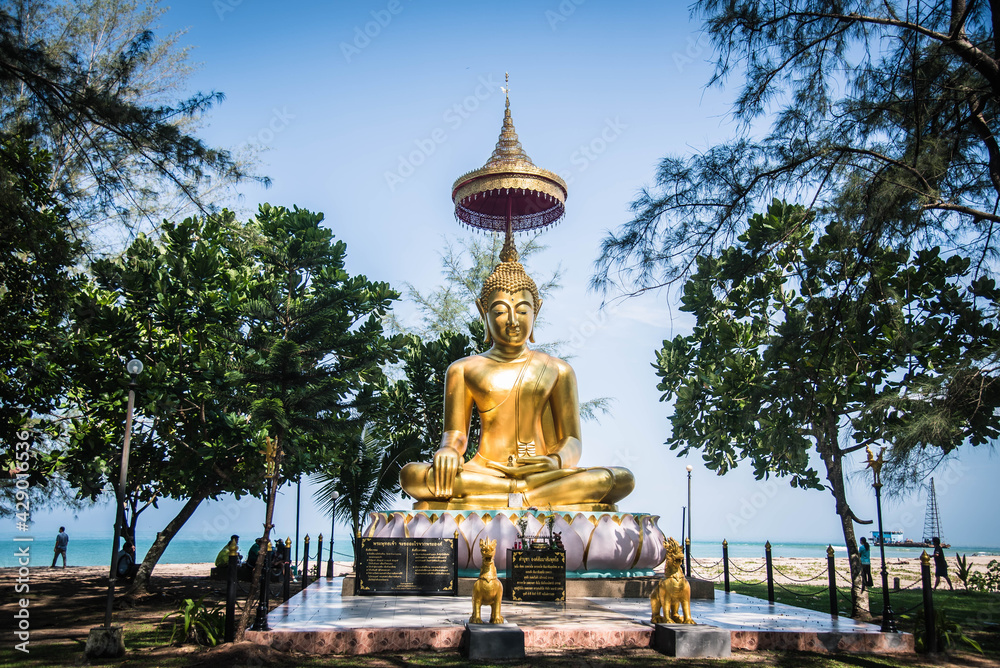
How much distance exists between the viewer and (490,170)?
48.1 ft

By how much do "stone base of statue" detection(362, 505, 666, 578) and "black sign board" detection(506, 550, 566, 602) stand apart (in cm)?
128

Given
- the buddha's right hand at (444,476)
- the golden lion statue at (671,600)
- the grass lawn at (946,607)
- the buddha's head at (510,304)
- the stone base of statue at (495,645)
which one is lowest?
the grass lawn at (946,607)

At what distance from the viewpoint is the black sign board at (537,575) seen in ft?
28.0

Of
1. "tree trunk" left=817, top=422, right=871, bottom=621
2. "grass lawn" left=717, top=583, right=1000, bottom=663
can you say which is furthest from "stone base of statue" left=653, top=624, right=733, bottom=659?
"tree trunk" left=817, top=422, right=871, bottom=621

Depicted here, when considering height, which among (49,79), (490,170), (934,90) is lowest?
(49,79)

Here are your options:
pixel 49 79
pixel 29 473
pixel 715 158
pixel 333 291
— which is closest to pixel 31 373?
pixel 29 473

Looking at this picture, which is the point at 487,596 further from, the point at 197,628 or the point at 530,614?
the point at 197,628

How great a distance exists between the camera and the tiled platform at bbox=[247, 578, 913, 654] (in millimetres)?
6523

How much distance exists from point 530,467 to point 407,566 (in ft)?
9.65

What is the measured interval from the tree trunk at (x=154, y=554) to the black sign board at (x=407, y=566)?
442 centimetres

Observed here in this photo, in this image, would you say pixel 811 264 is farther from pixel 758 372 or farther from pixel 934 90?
pixel 934 90

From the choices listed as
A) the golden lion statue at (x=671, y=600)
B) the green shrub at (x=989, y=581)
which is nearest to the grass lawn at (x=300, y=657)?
the golden lion statue at (x=671, y=600)

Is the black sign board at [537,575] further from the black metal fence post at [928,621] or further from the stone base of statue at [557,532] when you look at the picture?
the black metal fence post at [928,621]

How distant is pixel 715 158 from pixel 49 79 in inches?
215
